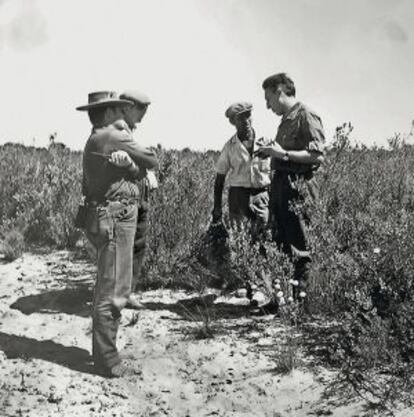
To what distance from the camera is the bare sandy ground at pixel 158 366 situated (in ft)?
13.3

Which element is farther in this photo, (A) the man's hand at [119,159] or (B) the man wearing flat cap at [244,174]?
(B) the man wearing flat cap at [244,174]

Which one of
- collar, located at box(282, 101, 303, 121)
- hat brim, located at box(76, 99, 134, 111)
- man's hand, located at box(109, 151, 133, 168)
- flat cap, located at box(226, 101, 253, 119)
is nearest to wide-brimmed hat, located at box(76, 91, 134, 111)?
hat brim, located at box(76, 99, 134, 111)

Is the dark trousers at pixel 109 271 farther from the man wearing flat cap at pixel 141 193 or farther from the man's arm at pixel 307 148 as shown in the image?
the man's arm at pixel 307 148

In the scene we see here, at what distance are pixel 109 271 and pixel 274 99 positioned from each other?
2.04 meters

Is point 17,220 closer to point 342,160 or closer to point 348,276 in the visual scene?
point 342,160

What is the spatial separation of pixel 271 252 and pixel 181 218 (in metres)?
1.93

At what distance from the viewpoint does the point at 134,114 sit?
4.97 meters

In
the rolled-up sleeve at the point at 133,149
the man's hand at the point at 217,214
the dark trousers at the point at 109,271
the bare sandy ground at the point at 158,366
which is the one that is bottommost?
Answer: the bare sandy ground at the point at 158,366

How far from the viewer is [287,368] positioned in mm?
4340

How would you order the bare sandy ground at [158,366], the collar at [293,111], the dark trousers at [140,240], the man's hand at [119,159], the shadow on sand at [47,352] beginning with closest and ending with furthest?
1. the bare sandy ground at [158,366]
2. the man's hand at [119,159]
3. the shadow on sand at [47,352]
4. the collar at [293,111]
5. the dark trousers at [140,240]

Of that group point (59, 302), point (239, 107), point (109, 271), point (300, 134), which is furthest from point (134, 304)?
point (300, 134)

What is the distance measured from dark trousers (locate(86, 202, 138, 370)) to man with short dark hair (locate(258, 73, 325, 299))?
136 cm

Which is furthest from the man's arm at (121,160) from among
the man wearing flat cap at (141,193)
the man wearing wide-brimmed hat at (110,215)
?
the man wearing flat cap at (141,193)

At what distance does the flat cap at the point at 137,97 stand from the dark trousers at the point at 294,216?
4.17 ft
